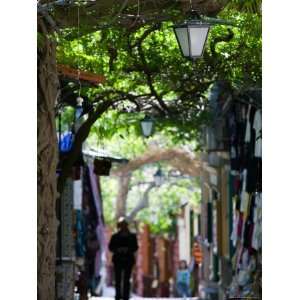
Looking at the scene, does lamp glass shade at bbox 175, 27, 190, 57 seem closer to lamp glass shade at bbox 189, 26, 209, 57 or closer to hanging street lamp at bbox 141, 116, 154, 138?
lamp glass shade at bbox 189, 26, 209, 57

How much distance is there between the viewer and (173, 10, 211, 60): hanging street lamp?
8750 mm

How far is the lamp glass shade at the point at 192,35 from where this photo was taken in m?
8.75

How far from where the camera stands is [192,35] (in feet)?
28.8

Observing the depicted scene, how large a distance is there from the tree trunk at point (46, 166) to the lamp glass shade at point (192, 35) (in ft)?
3.45

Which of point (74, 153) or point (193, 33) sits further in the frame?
point (74, 153)

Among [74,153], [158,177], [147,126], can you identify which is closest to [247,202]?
[147,126]

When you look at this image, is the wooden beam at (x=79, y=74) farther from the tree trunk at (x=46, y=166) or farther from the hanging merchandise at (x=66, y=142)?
the hanging merchandise at (x=66, y=142)

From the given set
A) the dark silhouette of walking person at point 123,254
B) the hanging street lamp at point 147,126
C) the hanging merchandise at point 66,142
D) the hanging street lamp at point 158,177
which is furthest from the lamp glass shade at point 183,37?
the hanging street lamp at point 158,177

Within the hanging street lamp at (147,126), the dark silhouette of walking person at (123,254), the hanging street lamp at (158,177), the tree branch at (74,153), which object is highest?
the hanging street lamp at (147,126)

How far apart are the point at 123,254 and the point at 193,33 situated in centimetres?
692

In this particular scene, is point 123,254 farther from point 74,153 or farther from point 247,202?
point 74,153

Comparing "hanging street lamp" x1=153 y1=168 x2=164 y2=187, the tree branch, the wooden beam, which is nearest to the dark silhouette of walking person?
the tree branch
